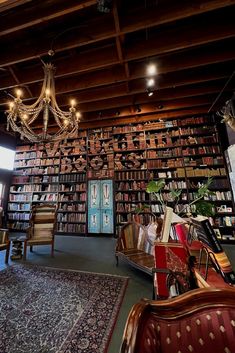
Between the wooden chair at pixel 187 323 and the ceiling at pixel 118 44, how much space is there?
2940 mm

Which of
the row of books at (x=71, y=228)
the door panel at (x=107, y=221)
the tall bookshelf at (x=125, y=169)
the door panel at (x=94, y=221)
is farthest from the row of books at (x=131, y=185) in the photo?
the row of books at (x=71, y=228)

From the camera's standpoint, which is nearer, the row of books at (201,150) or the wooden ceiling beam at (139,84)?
the wooden ceiling beam at (139,84)

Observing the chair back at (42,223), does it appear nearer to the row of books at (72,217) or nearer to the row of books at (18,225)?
the row of books at (72,217)

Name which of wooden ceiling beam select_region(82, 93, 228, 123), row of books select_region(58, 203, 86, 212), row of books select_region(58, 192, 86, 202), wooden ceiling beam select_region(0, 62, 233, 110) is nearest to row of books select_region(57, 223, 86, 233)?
row of books select_region(58, 203, 86, 212)

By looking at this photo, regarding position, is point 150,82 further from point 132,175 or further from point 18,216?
point 18,216

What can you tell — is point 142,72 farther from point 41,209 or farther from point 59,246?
point 59,246

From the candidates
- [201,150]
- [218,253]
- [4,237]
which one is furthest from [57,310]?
[201,150]

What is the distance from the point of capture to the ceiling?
213cm

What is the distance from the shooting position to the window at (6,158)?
518cm

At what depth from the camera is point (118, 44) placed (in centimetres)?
250

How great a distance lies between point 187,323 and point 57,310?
5.03ft

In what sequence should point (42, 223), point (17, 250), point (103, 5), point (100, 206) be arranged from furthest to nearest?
point (100, 206), point (42, 223), point (17, 250), point (103, 5)

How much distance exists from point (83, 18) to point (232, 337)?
3.67m

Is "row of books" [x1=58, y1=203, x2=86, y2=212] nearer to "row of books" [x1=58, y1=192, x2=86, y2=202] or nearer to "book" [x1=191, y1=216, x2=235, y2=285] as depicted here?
"row of books" [x1=58, y1=192, x2=86, y2=202]
